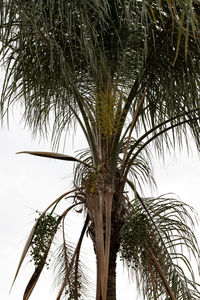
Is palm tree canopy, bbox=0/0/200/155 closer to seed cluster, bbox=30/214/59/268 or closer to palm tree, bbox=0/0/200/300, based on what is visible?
palm tree, bbox=0/0/200/300

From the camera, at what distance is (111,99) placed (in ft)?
12.0

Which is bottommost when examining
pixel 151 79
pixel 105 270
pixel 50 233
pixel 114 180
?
pixel 105 270

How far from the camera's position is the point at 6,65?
4.43 metres

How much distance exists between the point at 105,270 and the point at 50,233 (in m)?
0.52

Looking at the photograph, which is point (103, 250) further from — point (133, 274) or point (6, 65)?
point (6, 65)

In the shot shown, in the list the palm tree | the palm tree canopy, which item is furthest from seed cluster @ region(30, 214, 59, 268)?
the palm tree canopy

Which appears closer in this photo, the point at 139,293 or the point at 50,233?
the point at 50,233

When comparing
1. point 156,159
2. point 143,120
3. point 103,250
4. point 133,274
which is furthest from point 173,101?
point 133,274

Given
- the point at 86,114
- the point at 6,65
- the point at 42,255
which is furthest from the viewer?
the point at 6,65

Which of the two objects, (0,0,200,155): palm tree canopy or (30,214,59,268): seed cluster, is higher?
(0,0,200,155): palm tree canopy

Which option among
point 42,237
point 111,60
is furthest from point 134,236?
point 111,60

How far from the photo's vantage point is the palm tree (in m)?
3.54

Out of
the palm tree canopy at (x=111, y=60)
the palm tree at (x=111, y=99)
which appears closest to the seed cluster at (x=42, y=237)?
the palm tree at (x=111, y=99)

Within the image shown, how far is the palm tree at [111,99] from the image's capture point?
3.54m
